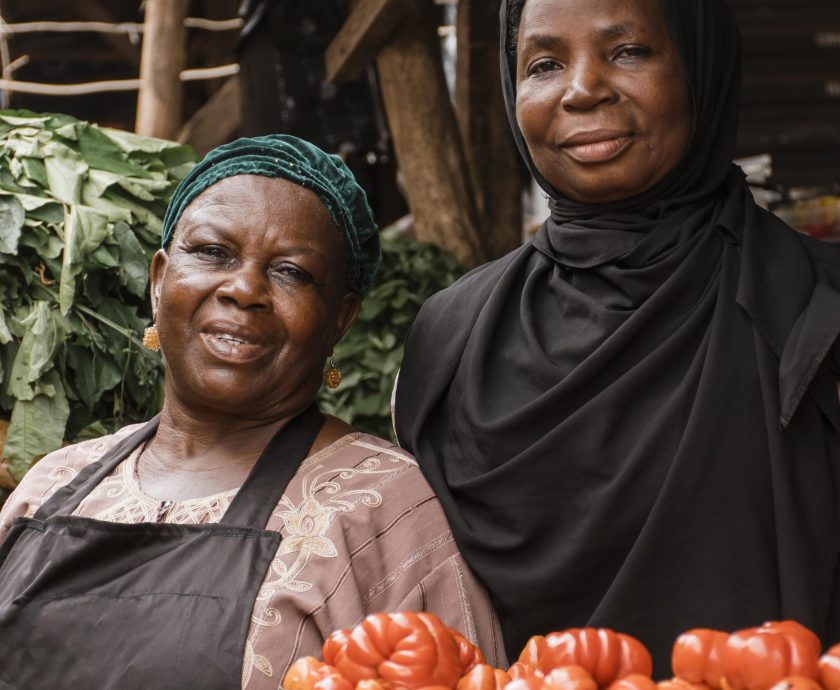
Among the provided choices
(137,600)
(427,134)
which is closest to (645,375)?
(137,600)

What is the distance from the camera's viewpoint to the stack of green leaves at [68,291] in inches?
119

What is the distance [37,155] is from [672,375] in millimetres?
2006

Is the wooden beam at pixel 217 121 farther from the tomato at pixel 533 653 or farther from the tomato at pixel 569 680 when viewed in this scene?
the tomato at pixel 569 680

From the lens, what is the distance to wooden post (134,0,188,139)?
4.87 m

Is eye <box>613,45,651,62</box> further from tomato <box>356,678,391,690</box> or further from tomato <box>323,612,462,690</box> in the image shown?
tomato <box>356,678,391,690</box>

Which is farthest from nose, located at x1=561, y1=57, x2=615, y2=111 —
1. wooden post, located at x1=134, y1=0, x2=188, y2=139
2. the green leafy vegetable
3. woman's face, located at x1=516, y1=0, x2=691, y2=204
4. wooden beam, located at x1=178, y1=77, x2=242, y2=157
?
wooden beam, located at x1=178, y1=77, x2=242, y2=157

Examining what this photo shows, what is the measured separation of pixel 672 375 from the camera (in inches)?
83.2

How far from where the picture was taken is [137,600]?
2080 millimetres

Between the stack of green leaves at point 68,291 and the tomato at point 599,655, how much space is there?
188cm

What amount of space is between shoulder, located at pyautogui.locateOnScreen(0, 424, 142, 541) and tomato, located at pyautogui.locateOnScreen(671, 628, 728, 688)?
1.47m

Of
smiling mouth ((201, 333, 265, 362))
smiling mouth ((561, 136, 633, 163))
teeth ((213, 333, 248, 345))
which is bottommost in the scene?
smiling mouth ((201, 333, 265, 362))

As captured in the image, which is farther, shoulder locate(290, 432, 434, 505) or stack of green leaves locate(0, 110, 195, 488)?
stack of green leaves locate(0, 110, 195, 488)

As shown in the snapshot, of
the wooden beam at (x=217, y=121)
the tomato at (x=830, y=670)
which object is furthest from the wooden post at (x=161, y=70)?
the tomato at (x=830, y=670)

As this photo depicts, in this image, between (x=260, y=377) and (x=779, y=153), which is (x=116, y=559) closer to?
(x=260, y=377)
